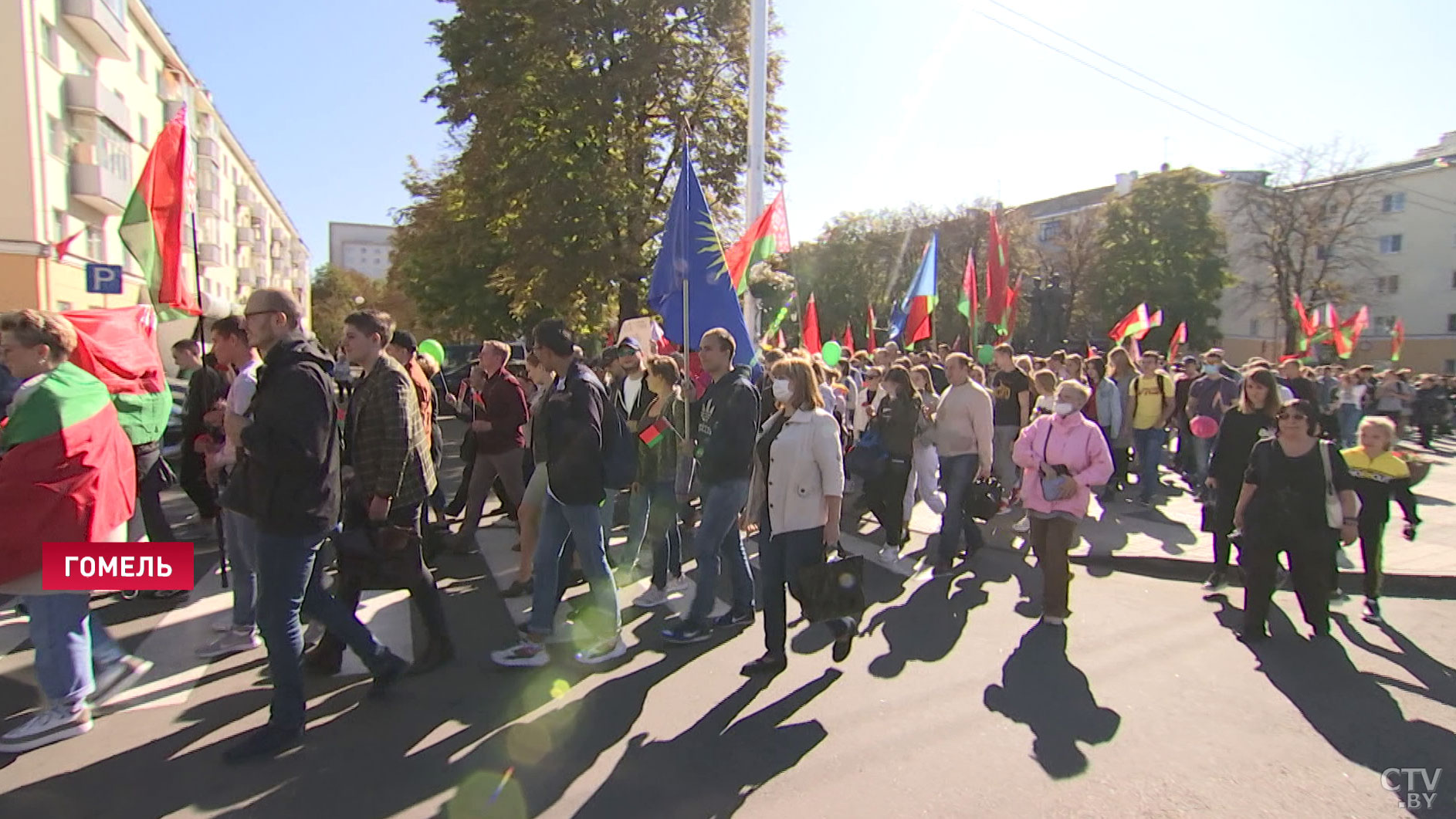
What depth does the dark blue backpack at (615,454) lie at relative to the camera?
463 centimetres

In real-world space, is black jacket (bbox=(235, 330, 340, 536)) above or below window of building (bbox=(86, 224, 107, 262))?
below

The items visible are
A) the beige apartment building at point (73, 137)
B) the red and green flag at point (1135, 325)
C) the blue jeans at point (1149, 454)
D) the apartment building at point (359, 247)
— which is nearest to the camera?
the blue jeans at point (1149, 454)

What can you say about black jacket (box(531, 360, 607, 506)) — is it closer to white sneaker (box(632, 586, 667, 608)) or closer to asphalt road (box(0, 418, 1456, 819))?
asphalt road (box(0, 418, 1456, 819))

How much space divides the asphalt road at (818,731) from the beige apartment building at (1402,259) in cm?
4714

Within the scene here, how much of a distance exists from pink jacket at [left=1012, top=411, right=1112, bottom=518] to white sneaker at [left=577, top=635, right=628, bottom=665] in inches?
108

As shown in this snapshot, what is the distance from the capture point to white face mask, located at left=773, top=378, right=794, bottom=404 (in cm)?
456

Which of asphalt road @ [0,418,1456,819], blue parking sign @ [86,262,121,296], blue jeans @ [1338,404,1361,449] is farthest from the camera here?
blue parking sign @ [86,262,121,296]

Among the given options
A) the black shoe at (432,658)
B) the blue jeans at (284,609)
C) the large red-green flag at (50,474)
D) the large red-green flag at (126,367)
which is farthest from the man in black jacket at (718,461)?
the large red-green flag at (126,367)

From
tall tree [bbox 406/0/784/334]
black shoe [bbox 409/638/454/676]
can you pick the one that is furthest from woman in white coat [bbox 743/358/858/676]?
tall tree [bbox 406/0/784/334]

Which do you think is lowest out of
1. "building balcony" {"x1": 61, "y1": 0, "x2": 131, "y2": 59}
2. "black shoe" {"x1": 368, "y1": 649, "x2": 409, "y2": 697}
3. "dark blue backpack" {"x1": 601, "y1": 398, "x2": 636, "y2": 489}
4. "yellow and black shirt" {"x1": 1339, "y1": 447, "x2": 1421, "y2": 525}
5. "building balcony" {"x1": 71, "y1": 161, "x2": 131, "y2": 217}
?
"black shoe" {"x1": 368, "y1": 649, "x2": 409, "y2": 697}

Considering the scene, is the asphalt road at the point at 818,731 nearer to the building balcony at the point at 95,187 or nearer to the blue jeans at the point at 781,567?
the blue jeans at the point at 781,567

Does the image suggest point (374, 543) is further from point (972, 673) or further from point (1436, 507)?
point (1436, 507)

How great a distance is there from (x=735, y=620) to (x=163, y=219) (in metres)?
5.11

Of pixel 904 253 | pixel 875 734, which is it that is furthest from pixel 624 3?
pixel 904 253
